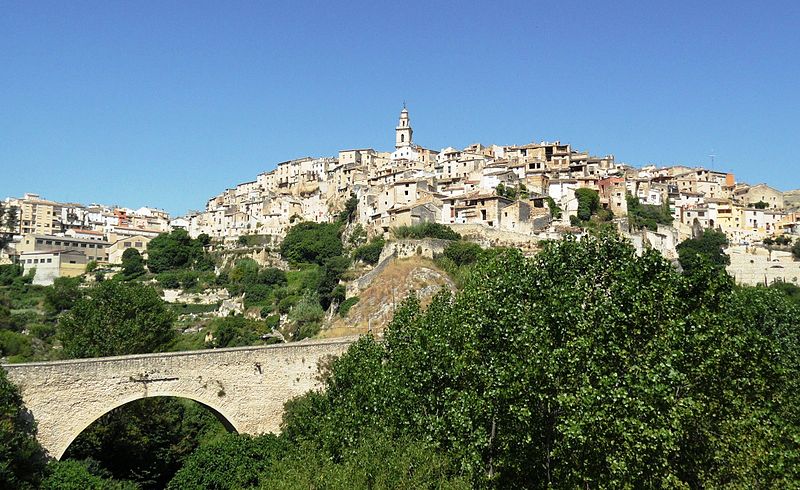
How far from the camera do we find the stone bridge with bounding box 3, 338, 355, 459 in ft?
68.5

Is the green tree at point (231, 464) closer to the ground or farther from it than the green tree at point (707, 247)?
closer to the ground

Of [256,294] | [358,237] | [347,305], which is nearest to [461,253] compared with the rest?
[347,305]

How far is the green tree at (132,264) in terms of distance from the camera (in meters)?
79.2

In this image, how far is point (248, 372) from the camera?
78.5 ft

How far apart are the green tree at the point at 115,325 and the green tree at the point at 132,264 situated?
47.5 m

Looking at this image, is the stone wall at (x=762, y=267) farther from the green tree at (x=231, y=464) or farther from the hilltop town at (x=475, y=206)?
the green tree at (x=231, y=464)

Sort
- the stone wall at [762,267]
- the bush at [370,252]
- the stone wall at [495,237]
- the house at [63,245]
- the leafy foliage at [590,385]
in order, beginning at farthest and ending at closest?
the house at [63,245], the stone wall at [762,267], the bush at [370,252], the stone wall at [495,237], the leafy foliage at [590,385]

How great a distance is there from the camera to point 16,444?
19.5 m

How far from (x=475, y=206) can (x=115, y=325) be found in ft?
114

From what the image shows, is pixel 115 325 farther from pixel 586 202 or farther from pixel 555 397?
pixel 586 202

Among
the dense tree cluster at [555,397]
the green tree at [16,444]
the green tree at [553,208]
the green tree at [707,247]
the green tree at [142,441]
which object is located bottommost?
the green tree at [142,441]

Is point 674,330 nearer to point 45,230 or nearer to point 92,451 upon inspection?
point 92,451

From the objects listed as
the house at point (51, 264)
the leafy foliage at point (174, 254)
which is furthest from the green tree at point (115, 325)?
the house at point (51, 264)

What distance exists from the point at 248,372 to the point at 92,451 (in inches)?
253
